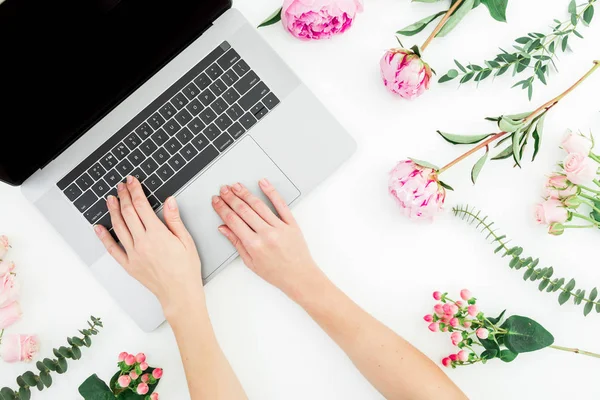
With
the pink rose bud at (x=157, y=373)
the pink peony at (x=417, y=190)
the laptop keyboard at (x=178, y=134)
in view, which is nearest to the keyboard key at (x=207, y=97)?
the laptop keyboard at (x=178, y=134)

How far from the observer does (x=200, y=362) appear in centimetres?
77

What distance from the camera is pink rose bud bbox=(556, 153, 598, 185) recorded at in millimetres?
750

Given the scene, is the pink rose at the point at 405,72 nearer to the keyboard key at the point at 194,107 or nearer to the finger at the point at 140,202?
the keyboard key at the point at 194,107

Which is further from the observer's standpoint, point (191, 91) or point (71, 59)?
point (191, 91)

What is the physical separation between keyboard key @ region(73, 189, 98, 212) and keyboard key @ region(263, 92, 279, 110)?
0.31 m

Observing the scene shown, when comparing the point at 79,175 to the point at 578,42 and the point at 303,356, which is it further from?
the point at 578,42

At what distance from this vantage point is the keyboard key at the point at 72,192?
2.49ft

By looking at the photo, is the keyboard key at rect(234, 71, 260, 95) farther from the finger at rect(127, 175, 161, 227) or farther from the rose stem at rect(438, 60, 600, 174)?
the rose stem at rect(438, 60, 600, 174)

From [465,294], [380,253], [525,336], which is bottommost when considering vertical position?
[525,336]

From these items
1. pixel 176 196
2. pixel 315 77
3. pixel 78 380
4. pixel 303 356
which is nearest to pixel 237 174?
pixel 176 196


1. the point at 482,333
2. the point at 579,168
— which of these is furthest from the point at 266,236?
the point at 579,168

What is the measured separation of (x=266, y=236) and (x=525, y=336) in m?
0.46

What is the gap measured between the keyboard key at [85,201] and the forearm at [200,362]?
218 millimetres

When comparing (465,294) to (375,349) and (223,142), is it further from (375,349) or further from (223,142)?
(223,142)
